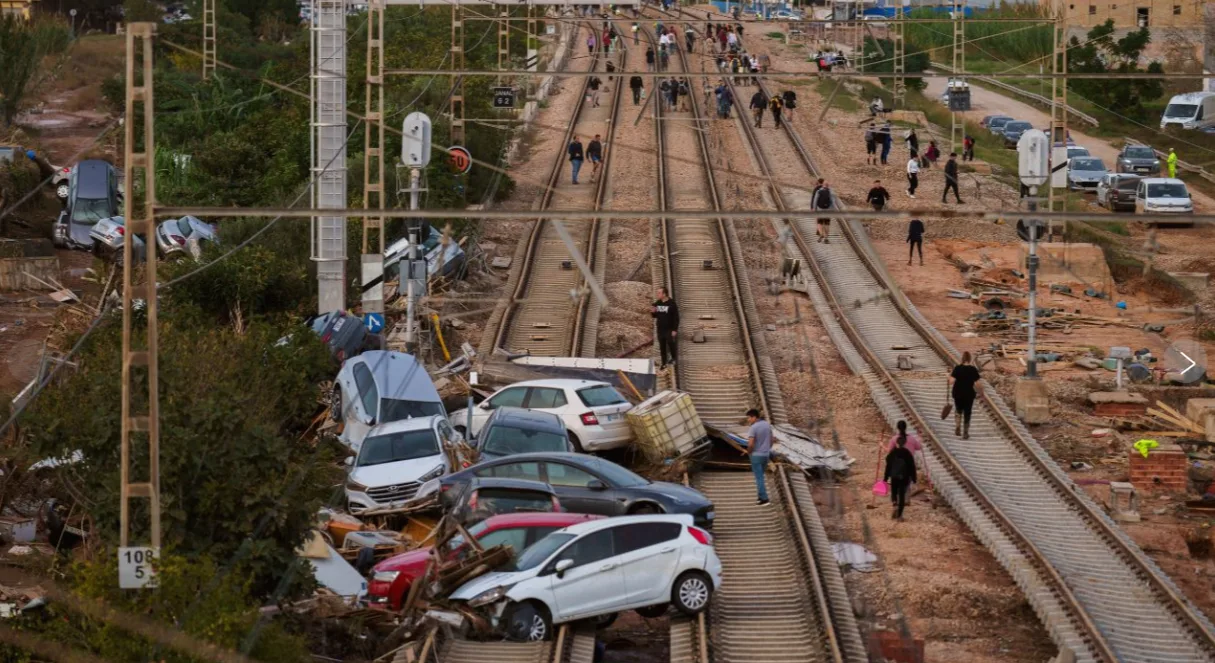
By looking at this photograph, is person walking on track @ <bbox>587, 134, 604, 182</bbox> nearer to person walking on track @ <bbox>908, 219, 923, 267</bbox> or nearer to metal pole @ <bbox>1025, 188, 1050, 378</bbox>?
person walking on track @ <bbox>908, 219, 923, 267</bbox>

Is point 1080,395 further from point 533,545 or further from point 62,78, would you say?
point 62,78

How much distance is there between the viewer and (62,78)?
79375 millimetres

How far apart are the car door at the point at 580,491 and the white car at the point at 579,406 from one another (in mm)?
3138

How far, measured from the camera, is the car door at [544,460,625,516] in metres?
21.6

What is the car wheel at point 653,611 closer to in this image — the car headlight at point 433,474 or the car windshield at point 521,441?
the car windshield at point 521,441

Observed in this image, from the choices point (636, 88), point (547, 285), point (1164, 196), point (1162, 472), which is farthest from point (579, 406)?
point (636, 88)

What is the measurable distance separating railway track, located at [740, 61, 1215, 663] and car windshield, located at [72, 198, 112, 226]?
20.2 m

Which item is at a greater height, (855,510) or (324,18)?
(324,18)

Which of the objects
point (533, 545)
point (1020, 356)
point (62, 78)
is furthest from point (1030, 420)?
point (62, 78)

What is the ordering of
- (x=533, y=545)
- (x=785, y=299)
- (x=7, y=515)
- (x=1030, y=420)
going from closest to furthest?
1. (x=533, y=545)
2. (x=7, y=515)
3. (x=1030, y=420)
4. (x=785, y=299)

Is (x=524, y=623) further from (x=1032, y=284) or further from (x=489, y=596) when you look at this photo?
(x=1032, y=284)

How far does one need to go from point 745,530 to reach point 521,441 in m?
3.22

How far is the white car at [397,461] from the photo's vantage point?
23.5m

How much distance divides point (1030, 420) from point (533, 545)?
40.4 feet
